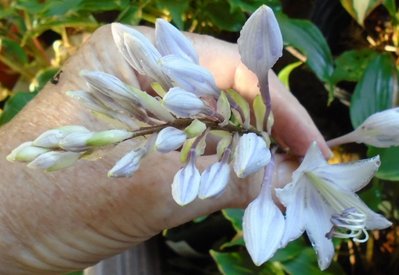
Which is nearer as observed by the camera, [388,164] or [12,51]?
[388,164]

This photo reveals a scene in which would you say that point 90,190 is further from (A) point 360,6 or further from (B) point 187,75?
(A) point 360,6

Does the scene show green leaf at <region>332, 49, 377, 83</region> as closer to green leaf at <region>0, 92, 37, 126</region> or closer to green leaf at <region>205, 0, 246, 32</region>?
green leaf at <region>205, 0, 246, 32</region>

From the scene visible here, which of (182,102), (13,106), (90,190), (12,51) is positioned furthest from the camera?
(12,51)

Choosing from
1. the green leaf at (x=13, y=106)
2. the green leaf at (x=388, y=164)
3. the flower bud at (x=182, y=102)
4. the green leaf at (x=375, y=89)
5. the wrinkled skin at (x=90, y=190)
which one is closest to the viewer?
the flower bud at (x=182, y=102)

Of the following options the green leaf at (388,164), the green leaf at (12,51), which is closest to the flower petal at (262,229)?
the green leaf at (388,164)

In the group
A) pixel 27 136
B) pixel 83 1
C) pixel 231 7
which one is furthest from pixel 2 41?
pixel 27 136

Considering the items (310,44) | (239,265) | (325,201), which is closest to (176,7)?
(310,44)

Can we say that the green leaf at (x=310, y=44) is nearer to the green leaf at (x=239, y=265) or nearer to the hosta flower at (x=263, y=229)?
the green leaf at (x=239, y=265)

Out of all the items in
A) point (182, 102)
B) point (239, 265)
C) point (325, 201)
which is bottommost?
point (239, 265)
